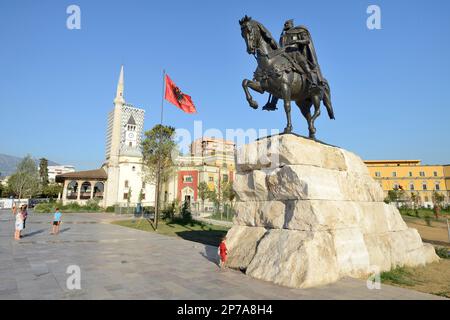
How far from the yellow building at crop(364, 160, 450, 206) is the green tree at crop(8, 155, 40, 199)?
74.6 meters

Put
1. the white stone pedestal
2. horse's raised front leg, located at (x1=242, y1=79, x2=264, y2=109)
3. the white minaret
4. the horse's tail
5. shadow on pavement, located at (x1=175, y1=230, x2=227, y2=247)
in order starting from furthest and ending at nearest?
the white minaret
shadow on pavement, located at (x1=175, y1=230, x2=227, y2=247)
the horse's tail
horse's raised front leg, located at (x1=242, y1=79, x2=264, y2=109)
the white stone pedestal


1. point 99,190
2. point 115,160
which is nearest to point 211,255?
point 115,160

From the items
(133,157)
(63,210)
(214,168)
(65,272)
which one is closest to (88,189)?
(133,157)

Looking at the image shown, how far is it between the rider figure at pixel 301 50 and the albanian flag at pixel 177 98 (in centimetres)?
1117

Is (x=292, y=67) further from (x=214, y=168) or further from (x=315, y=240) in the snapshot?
(x=214, y=168)

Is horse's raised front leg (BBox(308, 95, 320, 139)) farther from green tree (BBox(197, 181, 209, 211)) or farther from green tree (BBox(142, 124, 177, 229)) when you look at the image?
green tree (BBox(197, 181, 209, 211))

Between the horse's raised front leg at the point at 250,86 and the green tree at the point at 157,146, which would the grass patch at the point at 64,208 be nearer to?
the green tree at the point at 157,146

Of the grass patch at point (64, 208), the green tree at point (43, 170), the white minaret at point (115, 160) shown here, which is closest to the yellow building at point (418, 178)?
the white minaret at point (115, 160)

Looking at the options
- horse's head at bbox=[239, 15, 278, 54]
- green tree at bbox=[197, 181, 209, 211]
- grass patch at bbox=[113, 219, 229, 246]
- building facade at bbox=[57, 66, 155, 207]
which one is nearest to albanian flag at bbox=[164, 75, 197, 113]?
grass patch at bbox=[113, 219, 229, 246]

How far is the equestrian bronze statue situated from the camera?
735 cm

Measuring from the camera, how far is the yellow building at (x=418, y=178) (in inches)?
2640

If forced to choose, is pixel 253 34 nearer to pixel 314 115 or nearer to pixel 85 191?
pixel 314 115

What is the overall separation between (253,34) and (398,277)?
21.8ft
